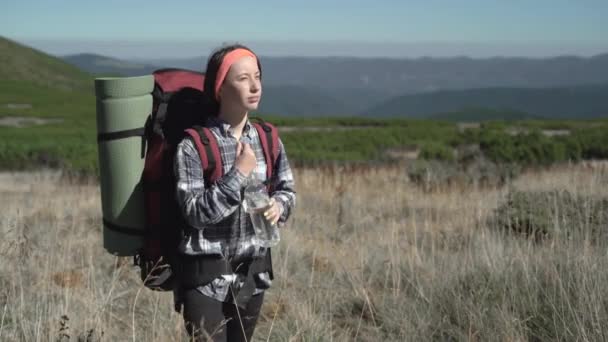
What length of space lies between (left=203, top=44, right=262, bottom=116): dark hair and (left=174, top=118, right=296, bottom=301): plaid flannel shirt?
55 mm

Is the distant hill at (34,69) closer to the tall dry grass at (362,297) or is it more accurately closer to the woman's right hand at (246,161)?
the tall dry grass at (362,297)

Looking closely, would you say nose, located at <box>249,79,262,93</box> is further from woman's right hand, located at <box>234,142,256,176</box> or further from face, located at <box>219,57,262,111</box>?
woman's right hand, located at <box>234,142,256,176</box>

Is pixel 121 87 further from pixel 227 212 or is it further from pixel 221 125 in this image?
pixel 227 212

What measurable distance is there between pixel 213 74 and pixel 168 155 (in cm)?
29

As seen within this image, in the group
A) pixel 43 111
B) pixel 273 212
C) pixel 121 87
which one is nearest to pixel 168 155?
pixel 121 87

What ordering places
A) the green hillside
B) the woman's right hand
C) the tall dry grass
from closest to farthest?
the woman's right hand → the tall dry grass → the green hillside

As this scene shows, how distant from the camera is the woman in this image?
204 cm

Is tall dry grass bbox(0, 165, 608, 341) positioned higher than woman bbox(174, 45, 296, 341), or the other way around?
woman bbox(174, 45, 296, 341)

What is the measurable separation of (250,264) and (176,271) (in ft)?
0.78

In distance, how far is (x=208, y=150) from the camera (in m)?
2.04

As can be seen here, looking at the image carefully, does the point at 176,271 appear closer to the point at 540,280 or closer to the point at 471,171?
the point at 540,280

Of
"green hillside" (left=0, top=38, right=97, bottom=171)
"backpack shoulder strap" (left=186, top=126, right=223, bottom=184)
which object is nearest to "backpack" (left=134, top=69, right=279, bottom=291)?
"backpack shoulder strap" (left=186, top=126, right=223, bottom=184)

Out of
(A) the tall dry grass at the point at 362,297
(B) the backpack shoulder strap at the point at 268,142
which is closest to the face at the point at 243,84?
(B) the backpack shoulder strap at the point at 268,142

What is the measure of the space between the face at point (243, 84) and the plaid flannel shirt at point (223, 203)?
0.31ft
